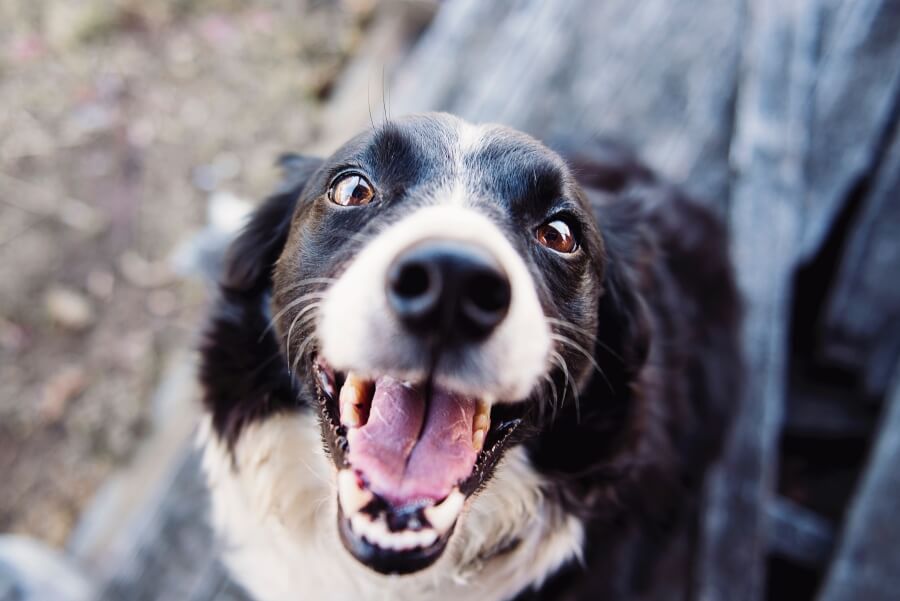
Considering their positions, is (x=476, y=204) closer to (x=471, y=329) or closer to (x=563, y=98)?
(x=471, y=329)

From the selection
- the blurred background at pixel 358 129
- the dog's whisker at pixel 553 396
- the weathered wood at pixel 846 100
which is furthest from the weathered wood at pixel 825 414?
the dog's whisker at pixel 553 396

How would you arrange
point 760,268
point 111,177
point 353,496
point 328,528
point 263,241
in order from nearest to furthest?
point 353,496
point 328,528
point 263,241
point 760,268
point 111,177

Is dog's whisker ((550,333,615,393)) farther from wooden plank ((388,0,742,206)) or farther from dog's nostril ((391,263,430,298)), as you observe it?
wooden plank ((388,0,742,206))

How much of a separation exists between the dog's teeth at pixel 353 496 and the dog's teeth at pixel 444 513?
0.39 ft

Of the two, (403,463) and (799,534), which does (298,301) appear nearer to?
(403,463)

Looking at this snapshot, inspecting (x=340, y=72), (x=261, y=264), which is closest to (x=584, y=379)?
(x=261, y=264)

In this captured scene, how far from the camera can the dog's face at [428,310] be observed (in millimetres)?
1101

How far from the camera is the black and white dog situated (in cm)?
Answer: 114

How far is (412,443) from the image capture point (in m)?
1.28

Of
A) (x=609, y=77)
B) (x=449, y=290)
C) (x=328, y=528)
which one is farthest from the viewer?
(x=609, y=77)

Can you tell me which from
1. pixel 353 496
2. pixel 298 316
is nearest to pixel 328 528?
pixel 353 496

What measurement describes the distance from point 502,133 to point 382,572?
38.4 inches

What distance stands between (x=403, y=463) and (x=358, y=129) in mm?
1931

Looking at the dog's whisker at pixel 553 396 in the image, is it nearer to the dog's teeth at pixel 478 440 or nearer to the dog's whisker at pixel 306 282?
the dog's teeth at pixel 478 440
